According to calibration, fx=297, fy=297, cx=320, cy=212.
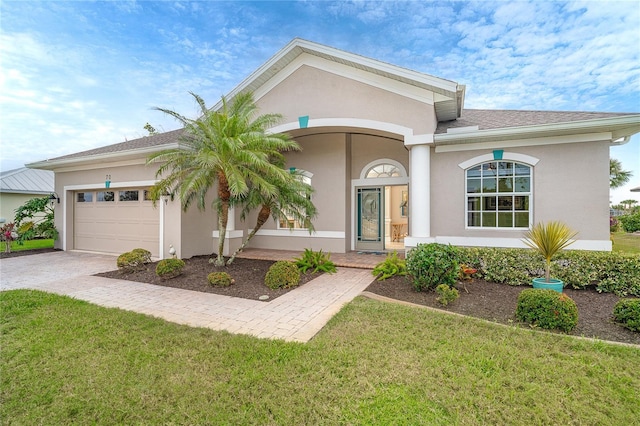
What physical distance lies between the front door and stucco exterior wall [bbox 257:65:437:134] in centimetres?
323

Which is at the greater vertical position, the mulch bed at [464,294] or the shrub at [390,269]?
the shrub at [390,269]

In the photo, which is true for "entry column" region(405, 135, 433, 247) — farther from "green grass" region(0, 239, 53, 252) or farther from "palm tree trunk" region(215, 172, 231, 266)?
"green grass" region(0, 239, 53, 252)

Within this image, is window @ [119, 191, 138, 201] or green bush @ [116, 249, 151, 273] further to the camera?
window @ [119, 191, 138, 201]

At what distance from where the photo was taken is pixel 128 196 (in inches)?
461

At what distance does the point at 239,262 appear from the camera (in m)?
9.73

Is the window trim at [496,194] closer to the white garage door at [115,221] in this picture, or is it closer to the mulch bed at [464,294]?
the mulch bed at [464,294]

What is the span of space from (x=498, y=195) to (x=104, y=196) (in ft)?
48.4

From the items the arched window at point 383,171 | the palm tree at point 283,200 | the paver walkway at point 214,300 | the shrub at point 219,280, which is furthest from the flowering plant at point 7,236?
the arched window at point 383,171

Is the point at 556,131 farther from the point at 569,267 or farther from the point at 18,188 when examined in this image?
the point at 18,188

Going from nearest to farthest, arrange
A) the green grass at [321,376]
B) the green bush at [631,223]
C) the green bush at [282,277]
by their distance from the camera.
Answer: the green grass at [321,376] < the green bush at [282,277] < the green bush at [631,223]

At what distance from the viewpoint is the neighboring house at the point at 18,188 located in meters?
20.5

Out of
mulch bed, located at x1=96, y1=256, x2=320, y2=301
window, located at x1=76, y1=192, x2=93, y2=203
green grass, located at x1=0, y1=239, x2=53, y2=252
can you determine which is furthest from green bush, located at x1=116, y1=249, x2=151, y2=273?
green grass, located at x1=0, y1=239, x2=53, y2=252

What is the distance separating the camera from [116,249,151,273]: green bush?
8695mm

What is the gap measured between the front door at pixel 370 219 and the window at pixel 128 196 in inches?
342
